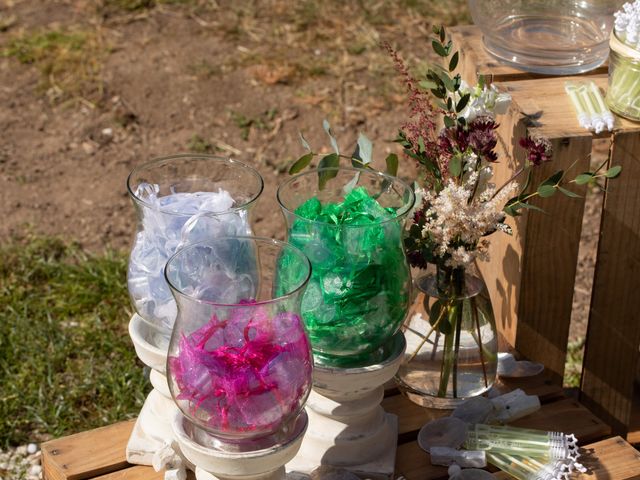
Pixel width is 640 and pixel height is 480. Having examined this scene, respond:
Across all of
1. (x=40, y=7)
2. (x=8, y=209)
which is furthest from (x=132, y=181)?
(x=40, y=7)

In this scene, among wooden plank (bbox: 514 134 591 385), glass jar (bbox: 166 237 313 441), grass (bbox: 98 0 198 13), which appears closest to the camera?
glass jar (bbox: 166 237 313 441)

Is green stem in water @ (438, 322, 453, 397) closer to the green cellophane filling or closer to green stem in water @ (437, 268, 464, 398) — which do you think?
green stem in water @ (437, 268, 464, 398)

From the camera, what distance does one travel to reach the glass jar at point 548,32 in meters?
1.91

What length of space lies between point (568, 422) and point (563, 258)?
0.30 m

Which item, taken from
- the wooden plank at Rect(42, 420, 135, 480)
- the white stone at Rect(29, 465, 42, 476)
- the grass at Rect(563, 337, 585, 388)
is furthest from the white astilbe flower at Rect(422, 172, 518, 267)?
the white stone at Rect(29, 465, 42, 476)

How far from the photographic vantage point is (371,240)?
136 cm

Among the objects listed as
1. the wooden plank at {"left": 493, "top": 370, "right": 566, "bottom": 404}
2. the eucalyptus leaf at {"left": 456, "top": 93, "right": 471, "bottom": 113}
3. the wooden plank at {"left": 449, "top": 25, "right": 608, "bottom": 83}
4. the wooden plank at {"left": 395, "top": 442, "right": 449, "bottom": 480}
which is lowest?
the wooden plank at {"left": 493, "top": 370, "right": 566, "bottom": 404}

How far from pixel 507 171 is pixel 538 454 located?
1.77 ft

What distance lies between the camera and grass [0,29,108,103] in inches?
140

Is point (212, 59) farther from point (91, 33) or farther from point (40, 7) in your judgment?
point (40, 7)

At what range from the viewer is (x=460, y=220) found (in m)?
1.47

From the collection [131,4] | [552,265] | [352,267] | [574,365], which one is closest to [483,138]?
[352,267]

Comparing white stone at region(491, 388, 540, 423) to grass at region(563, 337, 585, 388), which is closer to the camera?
white stone at region(491, 388, 540, 423)

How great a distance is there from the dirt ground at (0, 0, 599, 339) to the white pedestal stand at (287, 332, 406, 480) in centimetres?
133
